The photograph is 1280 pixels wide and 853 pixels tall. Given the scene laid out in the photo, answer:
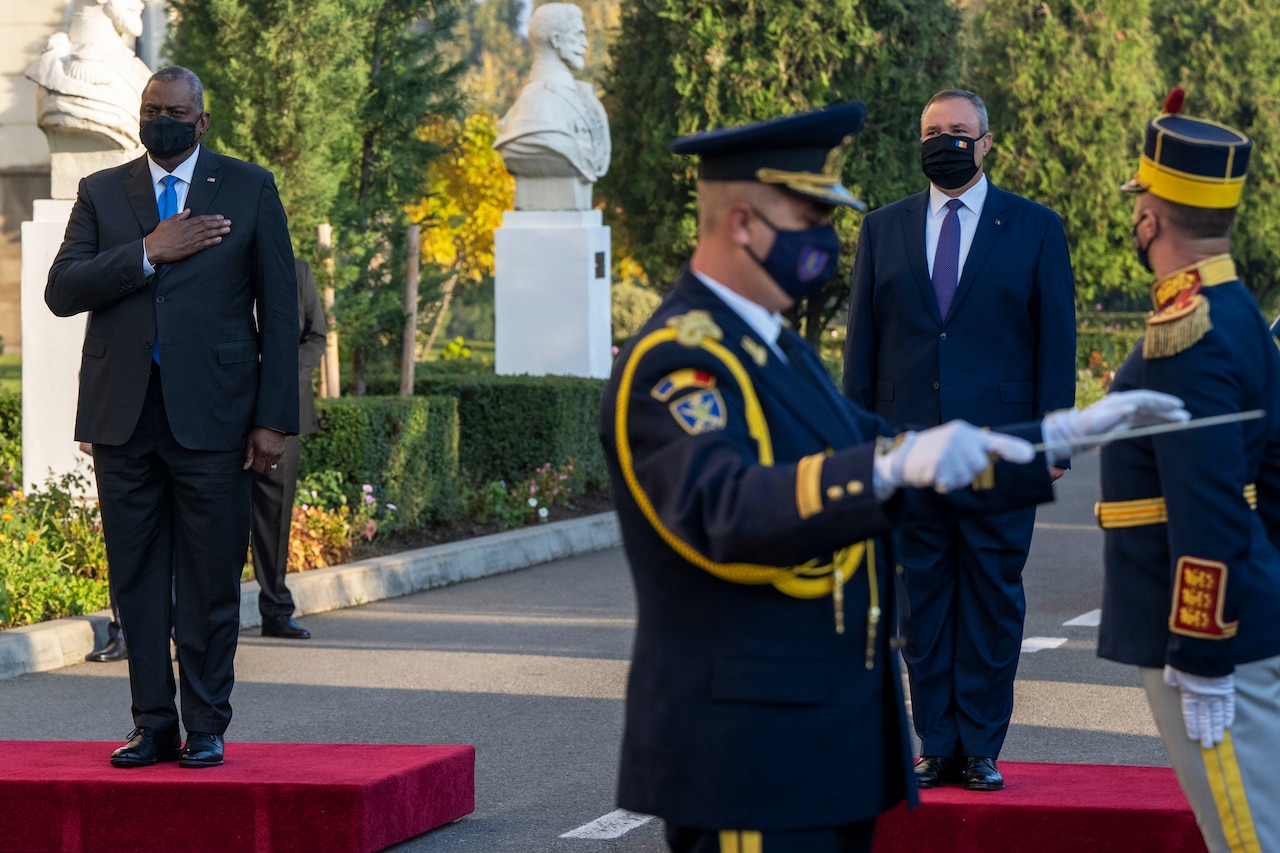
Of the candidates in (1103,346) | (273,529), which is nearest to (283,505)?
(273,529)

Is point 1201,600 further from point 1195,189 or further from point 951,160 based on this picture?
point 951,160

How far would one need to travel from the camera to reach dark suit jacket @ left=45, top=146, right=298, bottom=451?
17.8ft

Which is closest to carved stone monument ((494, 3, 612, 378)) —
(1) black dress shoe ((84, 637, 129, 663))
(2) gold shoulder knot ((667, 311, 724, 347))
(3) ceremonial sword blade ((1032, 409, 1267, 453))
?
(1) black dress shoe ((84, 637, 129, 663))

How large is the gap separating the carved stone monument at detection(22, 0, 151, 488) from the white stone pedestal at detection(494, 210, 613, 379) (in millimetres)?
5451

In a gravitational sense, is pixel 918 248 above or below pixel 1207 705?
above

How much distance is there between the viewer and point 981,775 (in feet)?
17.0

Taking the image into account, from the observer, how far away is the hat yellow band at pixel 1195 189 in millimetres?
3559

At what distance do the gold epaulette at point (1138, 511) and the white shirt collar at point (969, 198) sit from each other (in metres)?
2.05

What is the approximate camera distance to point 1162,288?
363 centimetres

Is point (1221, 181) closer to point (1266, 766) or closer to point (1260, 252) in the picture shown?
point (1266, 766)

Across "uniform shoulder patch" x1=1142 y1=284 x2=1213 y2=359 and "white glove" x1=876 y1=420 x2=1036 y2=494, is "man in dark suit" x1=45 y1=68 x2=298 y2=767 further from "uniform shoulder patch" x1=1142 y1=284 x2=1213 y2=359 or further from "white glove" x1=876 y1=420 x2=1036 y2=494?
"white glove" x1=876 y1=420 x2=1036 y2=494

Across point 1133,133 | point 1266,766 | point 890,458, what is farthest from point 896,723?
point 1133,133

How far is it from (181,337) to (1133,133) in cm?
Result: 3063

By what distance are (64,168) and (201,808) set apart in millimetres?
7588
